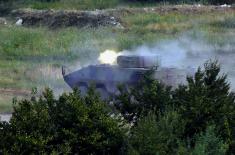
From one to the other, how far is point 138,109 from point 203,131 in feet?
3.50

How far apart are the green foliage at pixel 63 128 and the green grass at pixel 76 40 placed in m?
11.9

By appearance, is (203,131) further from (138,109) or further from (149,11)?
(149,11)

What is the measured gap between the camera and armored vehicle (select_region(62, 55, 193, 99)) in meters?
18.3

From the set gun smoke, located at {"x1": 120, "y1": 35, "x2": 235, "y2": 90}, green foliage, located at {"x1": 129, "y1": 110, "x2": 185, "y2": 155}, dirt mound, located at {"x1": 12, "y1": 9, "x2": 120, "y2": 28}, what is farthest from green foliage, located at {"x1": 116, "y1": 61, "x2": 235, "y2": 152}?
dirt mound, located at {"x1": 12, "y1": 9, "x2": 120, "y2": 28}

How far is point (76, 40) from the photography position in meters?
31.2

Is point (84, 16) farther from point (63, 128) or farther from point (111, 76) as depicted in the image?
point (63, 128)

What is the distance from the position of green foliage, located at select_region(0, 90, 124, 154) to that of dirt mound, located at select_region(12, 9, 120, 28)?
27.6m

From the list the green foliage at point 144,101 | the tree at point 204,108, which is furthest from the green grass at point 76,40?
the tree at point 204,108

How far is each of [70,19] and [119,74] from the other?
20.1 metres

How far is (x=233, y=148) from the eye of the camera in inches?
382

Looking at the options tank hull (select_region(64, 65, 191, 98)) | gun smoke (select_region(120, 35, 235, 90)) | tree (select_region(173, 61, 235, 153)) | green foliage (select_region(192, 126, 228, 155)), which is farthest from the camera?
gun smoke (select_region(120, 35, 235, 90))

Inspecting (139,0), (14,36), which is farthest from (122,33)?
(139,0)

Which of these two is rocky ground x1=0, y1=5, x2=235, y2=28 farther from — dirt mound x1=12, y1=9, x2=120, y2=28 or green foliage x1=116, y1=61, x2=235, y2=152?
green foliage x1=116, y1=61, x2=235, y2=152

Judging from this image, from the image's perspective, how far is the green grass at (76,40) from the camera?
80.3ft
